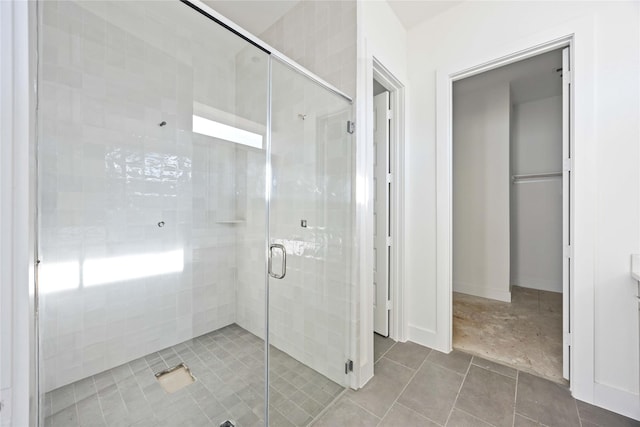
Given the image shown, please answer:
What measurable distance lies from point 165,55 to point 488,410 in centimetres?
333

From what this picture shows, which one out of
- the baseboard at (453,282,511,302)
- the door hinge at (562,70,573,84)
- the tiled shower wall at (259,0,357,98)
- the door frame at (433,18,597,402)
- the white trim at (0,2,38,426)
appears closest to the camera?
the white trim at (0,2,38,426)

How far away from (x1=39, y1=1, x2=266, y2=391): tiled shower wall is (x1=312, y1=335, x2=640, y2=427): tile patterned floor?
1.14 meters

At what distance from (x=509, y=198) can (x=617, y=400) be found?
7.98ft

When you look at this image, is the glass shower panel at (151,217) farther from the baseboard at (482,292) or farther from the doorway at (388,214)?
the baseboard at (482,292)

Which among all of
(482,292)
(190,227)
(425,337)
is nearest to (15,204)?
(190,227)

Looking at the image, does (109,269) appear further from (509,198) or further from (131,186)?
(509,198)

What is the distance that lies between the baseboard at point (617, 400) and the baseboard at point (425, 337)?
0.87 metres

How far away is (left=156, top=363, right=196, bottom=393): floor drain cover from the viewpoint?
159 centimetres

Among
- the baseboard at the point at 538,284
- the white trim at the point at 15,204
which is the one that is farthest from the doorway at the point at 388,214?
the baseboard at the point at 538,284

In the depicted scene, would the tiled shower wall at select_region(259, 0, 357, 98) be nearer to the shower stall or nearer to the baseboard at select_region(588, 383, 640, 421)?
the shower stall

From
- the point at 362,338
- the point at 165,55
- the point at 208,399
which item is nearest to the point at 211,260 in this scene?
the point at 208,399

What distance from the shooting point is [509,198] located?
336 centimetres

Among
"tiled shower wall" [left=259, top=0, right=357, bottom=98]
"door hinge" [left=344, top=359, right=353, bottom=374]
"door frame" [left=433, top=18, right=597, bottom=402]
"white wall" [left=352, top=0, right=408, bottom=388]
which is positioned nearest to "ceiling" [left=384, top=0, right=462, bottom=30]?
"white wall" [left=352, top=0, right=408, bottom=388]

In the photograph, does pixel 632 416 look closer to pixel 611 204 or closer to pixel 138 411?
pixel 611 204
